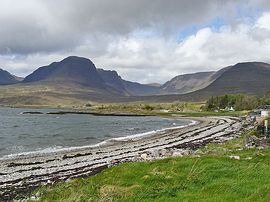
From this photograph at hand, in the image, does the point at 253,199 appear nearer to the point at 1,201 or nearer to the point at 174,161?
the point at 174,161

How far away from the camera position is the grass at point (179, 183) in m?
16.7

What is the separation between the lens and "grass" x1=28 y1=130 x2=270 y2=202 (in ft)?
54.6

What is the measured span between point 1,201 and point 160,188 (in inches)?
532

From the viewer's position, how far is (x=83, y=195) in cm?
1839

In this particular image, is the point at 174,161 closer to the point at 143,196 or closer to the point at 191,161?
the point at 191,161

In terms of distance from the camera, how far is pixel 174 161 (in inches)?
994

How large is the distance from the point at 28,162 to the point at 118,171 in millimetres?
28181

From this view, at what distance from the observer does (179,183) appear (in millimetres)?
19328

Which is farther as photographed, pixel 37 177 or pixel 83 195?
pixel 37 177

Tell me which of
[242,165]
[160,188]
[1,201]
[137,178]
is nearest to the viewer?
[160,188]

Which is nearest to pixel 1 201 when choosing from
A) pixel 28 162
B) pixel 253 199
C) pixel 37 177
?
pixel 37 177

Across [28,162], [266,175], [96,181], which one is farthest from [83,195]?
[28,162]

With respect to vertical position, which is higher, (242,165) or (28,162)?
(242,165)

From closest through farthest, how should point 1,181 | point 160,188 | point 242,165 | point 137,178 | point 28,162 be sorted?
point 160,188, point 137,178, point 242,165, point 1,181, point 28,162
